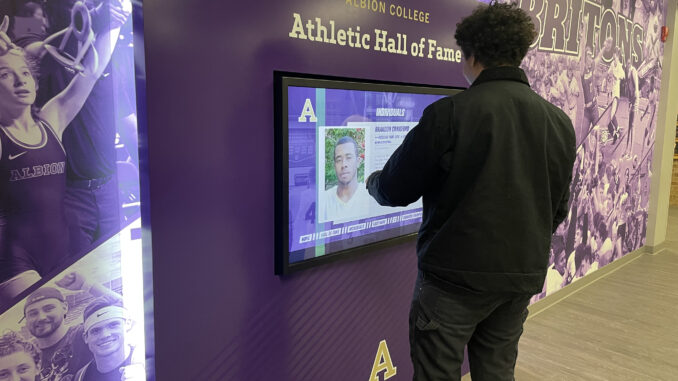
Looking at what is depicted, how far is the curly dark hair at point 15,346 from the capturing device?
1295 mm

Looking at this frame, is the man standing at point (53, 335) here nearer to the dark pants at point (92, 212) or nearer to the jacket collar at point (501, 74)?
the dark pants at point (92, 212)

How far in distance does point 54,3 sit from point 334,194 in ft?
3.59

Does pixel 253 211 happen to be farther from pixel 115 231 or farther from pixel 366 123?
pixel 366 123

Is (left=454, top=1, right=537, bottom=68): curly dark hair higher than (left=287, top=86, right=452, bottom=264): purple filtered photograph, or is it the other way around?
(left=454, top=1, right=537, bottom=68): curly dark hair

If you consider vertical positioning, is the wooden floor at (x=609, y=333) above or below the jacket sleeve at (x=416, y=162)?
below

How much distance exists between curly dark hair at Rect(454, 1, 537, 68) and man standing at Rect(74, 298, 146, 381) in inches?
51.7

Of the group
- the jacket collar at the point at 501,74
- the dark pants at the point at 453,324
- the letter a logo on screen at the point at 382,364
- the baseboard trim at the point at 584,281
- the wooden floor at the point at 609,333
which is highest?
the jacket collar at the point at 501,74

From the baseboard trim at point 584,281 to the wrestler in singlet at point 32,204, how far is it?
127 inches

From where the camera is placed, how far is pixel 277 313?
74.2 inches

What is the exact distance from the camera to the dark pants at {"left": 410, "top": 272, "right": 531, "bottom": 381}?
1608 mm

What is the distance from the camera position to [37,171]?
130 cm

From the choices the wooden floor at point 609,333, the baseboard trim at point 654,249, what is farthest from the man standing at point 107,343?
the baseboard trim at point 654,249

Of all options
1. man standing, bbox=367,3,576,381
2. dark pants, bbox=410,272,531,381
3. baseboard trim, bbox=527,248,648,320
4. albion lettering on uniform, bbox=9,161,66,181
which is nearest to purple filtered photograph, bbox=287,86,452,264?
man standing, bbox=367,3,576,381

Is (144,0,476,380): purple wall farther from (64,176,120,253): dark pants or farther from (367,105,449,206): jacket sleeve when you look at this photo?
(367,105,449,206): jacket sleeve
